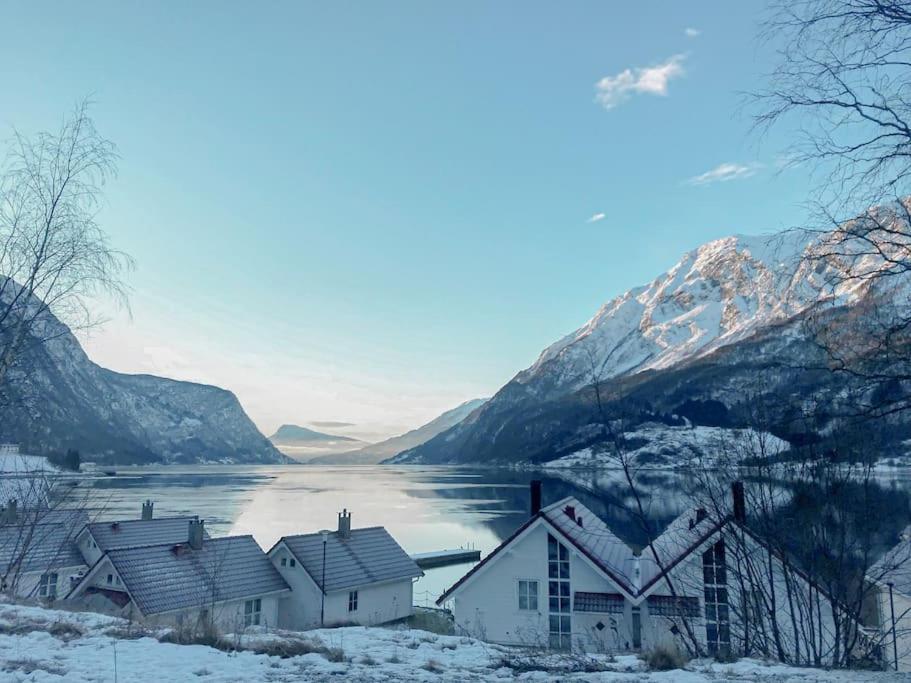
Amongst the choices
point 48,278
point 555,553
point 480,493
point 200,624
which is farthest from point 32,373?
point 480,493

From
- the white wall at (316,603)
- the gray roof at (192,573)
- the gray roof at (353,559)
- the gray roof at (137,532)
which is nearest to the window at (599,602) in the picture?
the white wall at (316,603)

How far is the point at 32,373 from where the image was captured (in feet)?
40.4

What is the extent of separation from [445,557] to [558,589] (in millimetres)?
33216

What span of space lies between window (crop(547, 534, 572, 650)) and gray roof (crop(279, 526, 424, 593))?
11.6 m

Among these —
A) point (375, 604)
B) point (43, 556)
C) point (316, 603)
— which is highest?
point (43, 556)

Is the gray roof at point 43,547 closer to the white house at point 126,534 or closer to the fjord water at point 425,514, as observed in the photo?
the white house at point 126,534

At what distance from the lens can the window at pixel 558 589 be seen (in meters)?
26.2

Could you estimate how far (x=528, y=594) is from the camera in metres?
26.8

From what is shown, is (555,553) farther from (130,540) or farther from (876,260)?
(130,540)

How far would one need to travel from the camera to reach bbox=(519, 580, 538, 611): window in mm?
26750

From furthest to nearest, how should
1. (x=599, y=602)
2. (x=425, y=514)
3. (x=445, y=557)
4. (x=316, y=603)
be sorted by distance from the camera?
(x=425, y=514) < (x=445, y=557) < (x=316, y=603) < (x=599, y=602)

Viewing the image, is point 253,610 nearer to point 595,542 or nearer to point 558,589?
point 558,589

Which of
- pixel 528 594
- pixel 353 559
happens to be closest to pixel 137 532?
pixel 353 559

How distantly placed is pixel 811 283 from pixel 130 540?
38524mm
